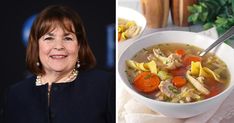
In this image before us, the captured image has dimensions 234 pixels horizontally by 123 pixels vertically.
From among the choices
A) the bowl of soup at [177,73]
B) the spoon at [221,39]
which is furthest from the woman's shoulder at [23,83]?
the spoon at [221,39]

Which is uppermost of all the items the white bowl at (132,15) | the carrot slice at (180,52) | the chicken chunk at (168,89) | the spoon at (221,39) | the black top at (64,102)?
the white bowl at (132,15)

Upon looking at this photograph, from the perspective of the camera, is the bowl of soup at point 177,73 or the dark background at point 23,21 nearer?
the bowl of soup at point 177,73

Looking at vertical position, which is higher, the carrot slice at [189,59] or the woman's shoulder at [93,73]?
the carrot slice at [189,59]

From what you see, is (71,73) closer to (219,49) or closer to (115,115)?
(115,115)

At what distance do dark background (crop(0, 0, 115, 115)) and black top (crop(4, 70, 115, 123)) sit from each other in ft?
0.22

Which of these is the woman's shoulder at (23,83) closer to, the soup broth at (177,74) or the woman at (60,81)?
the woman at (60,81)

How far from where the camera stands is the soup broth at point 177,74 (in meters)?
1.04

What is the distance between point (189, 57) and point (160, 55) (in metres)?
0.08

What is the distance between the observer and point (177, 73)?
3.51 ft

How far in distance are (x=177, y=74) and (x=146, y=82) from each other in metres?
0.09

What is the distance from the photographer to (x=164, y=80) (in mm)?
1057

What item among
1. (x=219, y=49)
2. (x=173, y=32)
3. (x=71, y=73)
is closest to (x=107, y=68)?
(x=71, y=73)

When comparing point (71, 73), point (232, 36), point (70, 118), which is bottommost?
point (70, 118)

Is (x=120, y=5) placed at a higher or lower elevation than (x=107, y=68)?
higher
